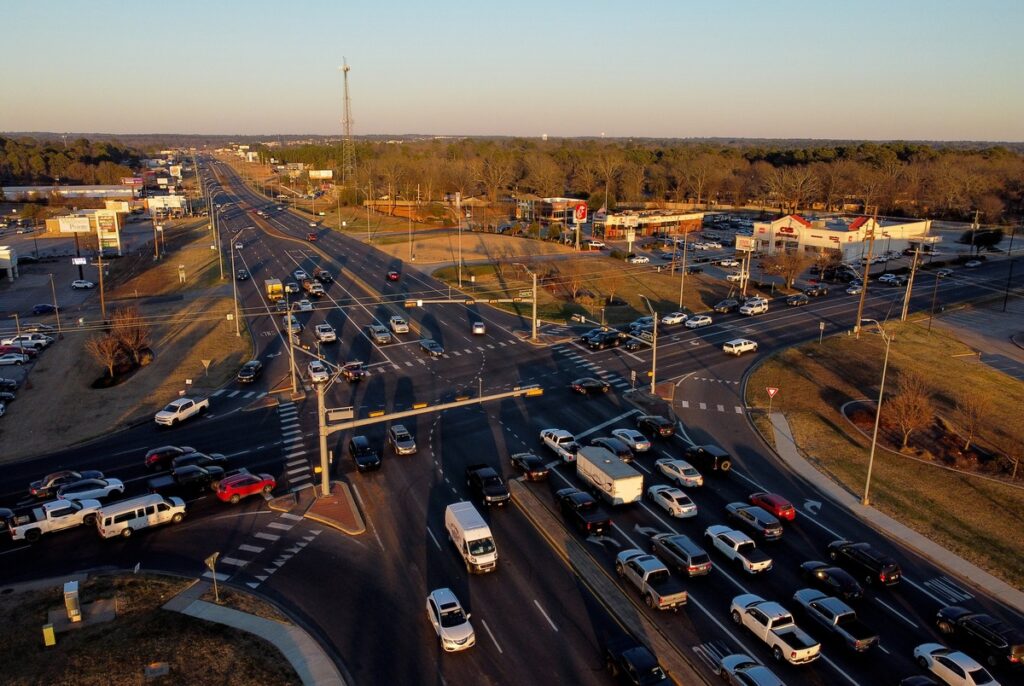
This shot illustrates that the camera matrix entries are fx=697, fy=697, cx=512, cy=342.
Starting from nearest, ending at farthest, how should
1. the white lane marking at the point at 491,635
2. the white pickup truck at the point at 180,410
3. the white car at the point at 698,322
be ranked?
the white lane marking at the point at 491,635 < the white pickup truck at the point at 180,410 < the white car at the point at 698,322

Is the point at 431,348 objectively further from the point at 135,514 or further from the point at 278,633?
the point at 278,633

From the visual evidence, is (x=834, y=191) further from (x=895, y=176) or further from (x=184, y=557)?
(x=184, y=557)

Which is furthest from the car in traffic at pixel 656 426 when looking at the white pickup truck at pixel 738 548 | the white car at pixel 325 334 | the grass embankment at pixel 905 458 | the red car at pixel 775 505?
the white car at pixel 325 334

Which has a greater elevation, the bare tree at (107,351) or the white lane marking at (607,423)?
the bare tree at (107,351)

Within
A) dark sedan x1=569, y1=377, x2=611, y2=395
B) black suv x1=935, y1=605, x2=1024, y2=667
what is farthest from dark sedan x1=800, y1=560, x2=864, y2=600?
dark sedan x1=569, y1=377, x2=611, y2=395

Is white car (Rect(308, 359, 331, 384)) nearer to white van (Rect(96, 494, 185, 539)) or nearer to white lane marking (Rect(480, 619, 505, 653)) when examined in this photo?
A: white van (Rect(96, 494, 185, 539))

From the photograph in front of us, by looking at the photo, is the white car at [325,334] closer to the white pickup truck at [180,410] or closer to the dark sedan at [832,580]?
the white pickup truck at [180,410]

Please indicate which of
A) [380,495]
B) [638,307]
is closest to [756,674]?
[380,495]
